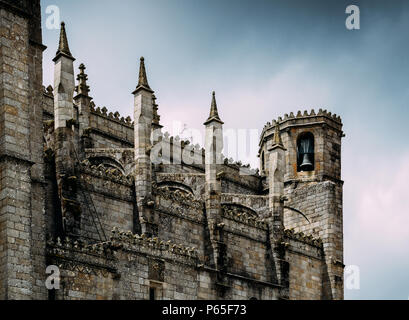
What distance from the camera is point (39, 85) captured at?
32.1 meters

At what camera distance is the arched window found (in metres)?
55.3

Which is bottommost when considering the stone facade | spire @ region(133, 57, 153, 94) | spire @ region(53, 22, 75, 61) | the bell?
the stone facade

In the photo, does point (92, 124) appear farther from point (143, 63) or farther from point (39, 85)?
point (39, 85)

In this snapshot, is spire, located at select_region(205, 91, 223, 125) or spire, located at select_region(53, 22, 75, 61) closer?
spire, located at select_region(53, 22, 75, 61)

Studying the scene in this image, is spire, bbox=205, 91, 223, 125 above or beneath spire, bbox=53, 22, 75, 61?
beneath

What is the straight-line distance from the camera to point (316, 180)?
54.8 metres

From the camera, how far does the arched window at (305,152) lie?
5528 centimetres

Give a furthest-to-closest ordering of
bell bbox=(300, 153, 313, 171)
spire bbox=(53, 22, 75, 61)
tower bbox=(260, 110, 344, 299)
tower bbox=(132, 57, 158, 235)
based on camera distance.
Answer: bell bbox=(300, 153, 313, 171)
tower bbox=(260, 110, 344, 299)
tower bbox=(132, 57, 158, 235)
spire bbox=(53, 22, 75, 61)

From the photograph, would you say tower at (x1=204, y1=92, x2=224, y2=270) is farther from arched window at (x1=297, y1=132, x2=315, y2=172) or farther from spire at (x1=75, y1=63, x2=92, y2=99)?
arched window at (x1=297, y1=132, x2=315, y2=172)

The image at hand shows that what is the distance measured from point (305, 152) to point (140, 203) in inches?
700

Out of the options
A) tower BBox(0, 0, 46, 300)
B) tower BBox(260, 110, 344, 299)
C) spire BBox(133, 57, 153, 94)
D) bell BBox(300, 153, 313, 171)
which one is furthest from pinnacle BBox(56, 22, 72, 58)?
bell BBox(300, 153, 313, 171)

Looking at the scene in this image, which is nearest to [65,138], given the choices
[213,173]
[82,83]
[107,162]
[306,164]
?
[107,162]

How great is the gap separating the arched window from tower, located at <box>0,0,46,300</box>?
1016 inches
